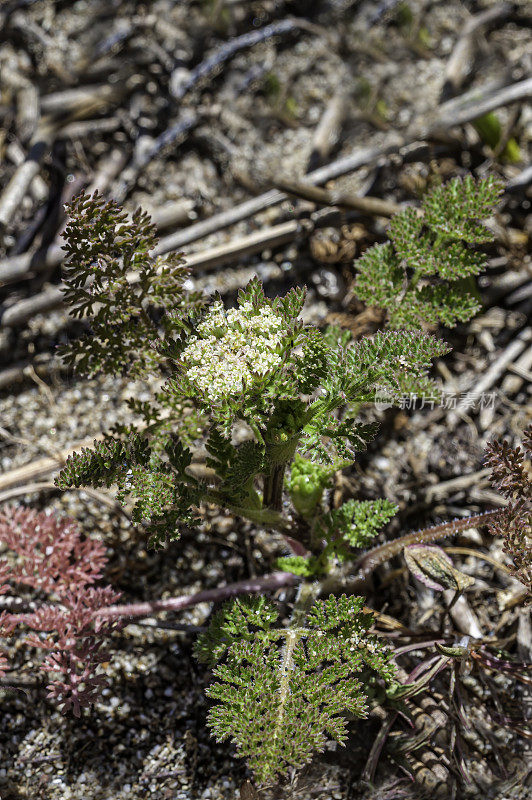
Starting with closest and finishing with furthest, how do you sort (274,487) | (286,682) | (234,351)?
1. (234,351)
2. (286,682)
3. (274,487)

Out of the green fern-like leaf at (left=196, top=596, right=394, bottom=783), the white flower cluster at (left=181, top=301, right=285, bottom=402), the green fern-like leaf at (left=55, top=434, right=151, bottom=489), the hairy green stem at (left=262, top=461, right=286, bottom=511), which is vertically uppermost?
the white flower cluster at (left=181, top=301, right=285, bottom=402)

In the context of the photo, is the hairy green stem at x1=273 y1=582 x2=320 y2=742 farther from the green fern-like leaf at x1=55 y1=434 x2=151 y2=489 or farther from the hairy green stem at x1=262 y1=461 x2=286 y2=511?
the green fern-like leaf at x1=55 y1=434 x2=151 y2=489

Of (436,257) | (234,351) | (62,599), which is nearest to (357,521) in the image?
(234,351)

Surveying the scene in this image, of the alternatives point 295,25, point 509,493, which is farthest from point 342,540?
point 295,25

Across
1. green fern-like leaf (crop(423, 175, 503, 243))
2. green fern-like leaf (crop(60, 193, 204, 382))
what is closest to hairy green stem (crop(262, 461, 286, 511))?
green fern-like leaf (crop(60, 193, 204, 382))

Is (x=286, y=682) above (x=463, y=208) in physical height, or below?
below

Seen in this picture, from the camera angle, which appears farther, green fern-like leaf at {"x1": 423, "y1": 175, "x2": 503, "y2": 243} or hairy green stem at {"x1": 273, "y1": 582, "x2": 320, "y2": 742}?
green fern-like leaf at {"x1": 423, "y1": 175, "x2": 503, "y2": 243}

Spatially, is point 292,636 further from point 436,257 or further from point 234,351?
point 436,257
